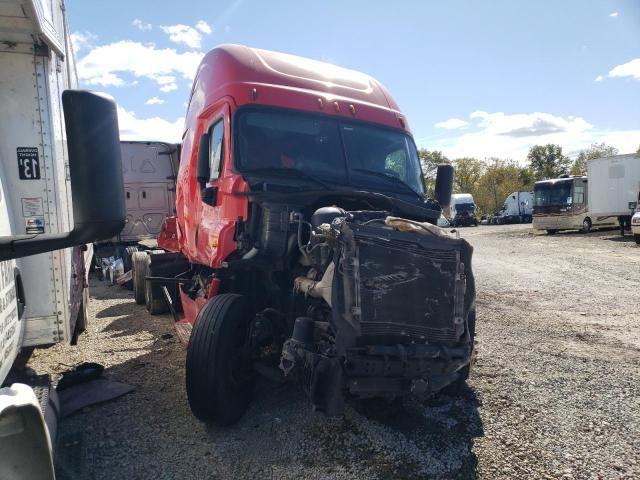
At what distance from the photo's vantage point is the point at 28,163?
3.35 metres

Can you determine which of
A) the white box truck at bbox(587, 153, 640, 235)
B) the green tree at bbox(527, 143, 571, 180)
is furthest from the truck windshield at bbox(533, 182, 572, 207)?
the green tree at bbox(527, 143, 571, 180)

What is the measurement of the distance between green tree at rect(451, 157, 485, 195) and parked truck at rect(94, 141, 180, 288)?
194ft

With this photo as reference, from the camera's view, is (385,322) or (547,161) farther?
(547,161)

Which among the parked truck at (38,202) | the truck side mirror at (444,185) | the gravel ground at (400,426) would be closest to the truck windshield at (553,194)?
the gravel ground at (400,426)

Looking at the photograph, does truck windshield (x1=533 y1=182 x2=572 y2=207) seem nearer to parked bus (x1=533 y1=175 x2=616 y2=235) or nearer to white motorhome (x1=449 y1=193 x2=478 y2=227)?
parked bus (x1=533 y1=175 x2=616 y2=235)

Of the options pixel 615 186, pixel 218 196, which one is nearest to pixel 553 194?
pixel 615 186

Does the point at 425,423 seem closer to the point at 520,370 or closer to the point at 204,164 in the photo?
the point at 520,370

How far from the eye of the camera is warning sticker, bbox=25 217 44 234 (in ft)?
10.8

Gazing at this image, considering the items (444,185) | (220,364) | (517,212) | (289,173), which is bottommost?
(517,212)

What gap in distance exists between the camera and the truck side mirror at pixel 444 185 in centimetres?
564

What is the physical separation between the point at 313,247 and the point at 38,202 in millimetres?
1973

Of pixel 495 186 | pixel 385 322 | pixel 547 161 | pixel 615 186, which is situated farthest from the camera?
pixel 547 161

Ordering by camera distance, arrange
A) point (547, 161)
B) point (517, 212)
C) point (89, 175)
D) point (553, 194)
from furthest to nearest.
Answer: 1. point (547, 161)
2. point (517, 212)
3. point (553, 194)
4. point (89, 175)

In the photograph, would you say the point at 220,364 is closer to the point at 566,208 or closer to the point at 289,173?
the point at 289,173
